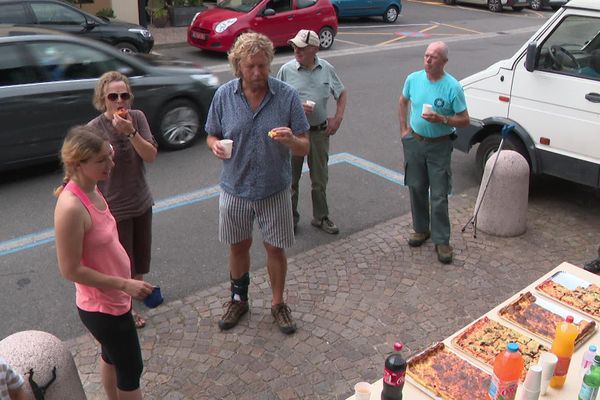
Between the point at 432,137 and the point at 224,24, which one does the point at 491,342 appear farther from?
the point at 224,24

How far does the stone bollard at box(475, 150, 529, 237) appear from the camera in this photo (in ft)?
19.7

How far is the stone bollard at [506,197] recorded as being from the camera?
600 cm

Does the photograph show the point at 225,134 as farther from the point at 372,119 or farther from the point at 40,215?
the point at 372,119

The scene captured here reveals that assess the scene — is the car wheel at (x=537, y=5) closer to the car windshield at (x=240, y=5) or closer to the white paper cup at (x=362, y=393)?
the car windshield at (x=240, y=5)

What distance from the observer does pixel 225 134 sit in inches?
158

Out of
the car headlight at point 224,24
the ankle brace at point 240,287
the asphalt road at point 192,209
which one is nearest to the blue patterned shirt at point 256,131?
the ankle brace at point 240,287

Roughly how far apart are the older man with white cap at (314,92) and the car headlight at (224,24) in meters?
8.66

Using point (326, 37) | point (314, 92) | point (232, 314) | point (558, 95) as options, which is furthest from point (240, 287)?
point (326, 37)

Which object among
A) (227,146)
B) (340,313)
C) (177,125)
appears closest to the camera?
(227,146)

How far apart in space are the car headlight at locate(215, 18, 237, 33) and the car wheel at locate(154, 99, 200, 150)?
596 centimetres

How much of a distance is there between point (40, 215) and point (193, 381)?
3345 millimetres

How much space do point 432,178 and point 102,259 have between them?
3244 mm

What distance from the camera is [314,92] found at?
5.52 meters

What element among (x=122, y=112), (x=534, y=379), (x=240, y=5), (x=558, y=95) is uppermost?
(x=240, y=5)
